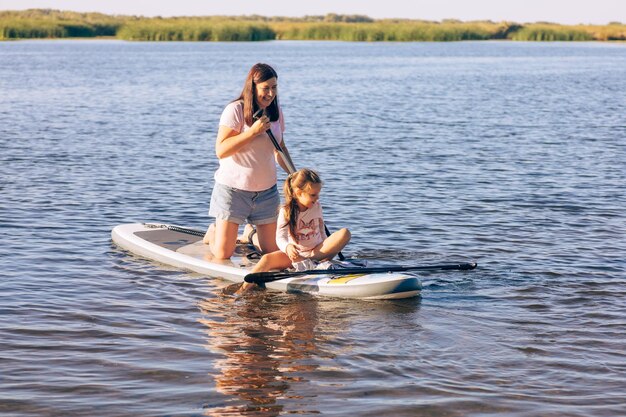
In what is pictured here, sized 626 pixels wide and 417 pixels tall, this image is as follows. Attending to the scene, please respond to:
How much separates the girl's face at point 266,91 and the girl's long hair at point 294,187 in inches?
26.3

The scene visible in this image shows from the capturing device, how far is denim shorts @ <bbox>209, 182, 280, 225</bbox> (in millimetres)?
8852

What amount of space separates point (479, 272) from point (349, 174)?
6865mm

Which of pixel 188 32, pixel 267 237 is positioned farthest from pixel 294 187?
pixel 188 32

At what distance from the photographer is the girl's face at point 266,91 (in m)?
8.51

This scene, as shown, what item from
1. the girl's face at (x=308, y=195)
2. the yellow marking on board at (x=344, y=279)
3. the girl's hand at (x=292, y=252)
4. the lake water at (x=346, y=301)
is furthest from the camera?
the girl's hand at (x=292, y=252)

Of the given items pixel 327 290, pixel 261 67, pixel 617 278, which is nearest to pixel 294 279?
pixel 327 290

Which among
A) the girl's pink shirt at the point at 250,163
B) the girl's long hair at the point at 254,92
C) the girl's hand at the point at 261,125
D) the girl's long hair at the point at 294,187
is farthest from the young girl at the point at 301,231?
the girl's long hair at the point at 254,92

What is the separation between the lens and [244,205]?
29.3 ft

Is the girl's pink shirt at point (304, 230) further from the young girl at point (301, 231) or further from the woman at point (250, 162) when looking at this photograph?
the woman at point (250, 162)

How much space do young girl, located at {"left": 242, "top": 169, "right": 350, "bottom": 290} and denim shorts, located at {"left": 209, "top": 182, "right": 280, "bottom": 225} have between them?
412 millimetres

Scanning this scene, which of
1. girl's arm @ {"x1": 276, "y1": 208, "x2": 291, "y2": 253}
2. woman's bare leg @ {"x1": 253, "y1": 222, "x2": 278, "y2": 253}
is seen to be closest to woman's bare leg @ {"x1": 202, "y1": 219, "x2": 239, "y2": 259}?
woman's bare leg @ {"x1": 253, "y1": 222, "x2": 278, "y2": 253}

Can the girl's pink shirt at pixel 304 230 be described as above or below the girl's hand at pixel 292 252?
above

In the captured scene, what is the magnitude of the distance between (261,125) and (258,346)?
1988mm

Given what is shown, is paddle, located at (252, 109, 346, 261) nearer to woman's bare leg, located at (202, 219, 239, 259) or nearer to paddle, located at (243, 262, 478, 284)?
paddle, located at (243, 262, 478, 284)
